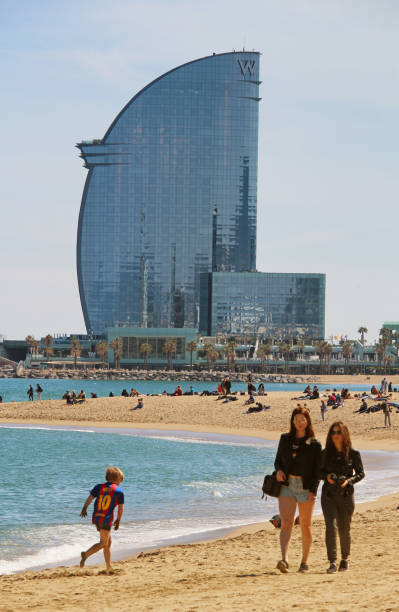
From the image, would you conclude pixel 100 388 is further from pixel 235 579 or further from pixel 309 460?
pixel 309 460

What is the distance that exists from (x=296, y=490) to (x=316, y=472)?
40cm

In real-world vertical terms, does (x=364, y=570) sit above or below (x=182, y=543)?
above

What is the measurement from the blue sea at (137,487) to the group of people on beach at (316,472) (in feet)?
23.6

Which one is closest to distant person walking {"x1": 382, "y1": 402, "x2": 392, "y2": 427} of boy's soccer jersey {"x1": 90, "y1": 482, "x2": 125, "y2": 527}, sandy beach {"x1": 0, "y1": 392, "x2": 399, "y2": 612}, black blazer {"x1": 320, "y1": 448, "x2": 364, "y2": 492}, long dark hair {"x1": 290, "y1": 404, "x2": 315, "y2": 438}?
sandy beach {"x1": 0, "y1": 392, "x2": 399, "y2": 612}

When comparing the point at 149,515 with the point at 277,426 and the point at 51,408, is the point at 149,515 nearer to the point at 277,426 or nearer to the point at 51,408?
the point at 277,426

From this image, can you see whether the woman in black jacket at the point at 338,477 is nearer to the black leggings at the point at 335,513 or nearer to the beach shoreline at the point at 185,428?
the black leggings at the point at 335,513

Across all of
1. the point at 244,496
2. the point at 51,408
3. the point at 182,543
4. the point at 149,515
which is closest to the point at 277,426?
the point at 51,408

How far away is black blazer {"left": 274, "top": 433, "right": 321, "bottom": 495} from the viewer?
39.0 ft

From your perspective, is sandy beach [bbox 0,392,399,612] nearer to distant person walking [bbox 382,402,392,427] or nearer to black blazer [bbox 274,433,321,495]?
black blazer [bbox 274,433,321,495]

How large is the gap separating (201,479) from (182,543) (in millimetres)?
13526

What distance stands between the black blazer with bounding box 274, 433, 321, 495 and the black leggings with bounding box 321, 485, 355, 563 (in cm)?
25

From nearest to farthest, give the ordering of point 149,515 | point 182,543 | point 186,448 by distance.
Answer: point 182,543 → point 149,515 → point 186,448

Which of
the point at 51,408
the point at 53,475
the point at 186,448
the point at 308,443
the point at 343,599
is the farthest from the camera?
the point at 51,408

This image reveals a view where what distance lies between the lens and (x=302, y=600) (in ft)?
33.8
